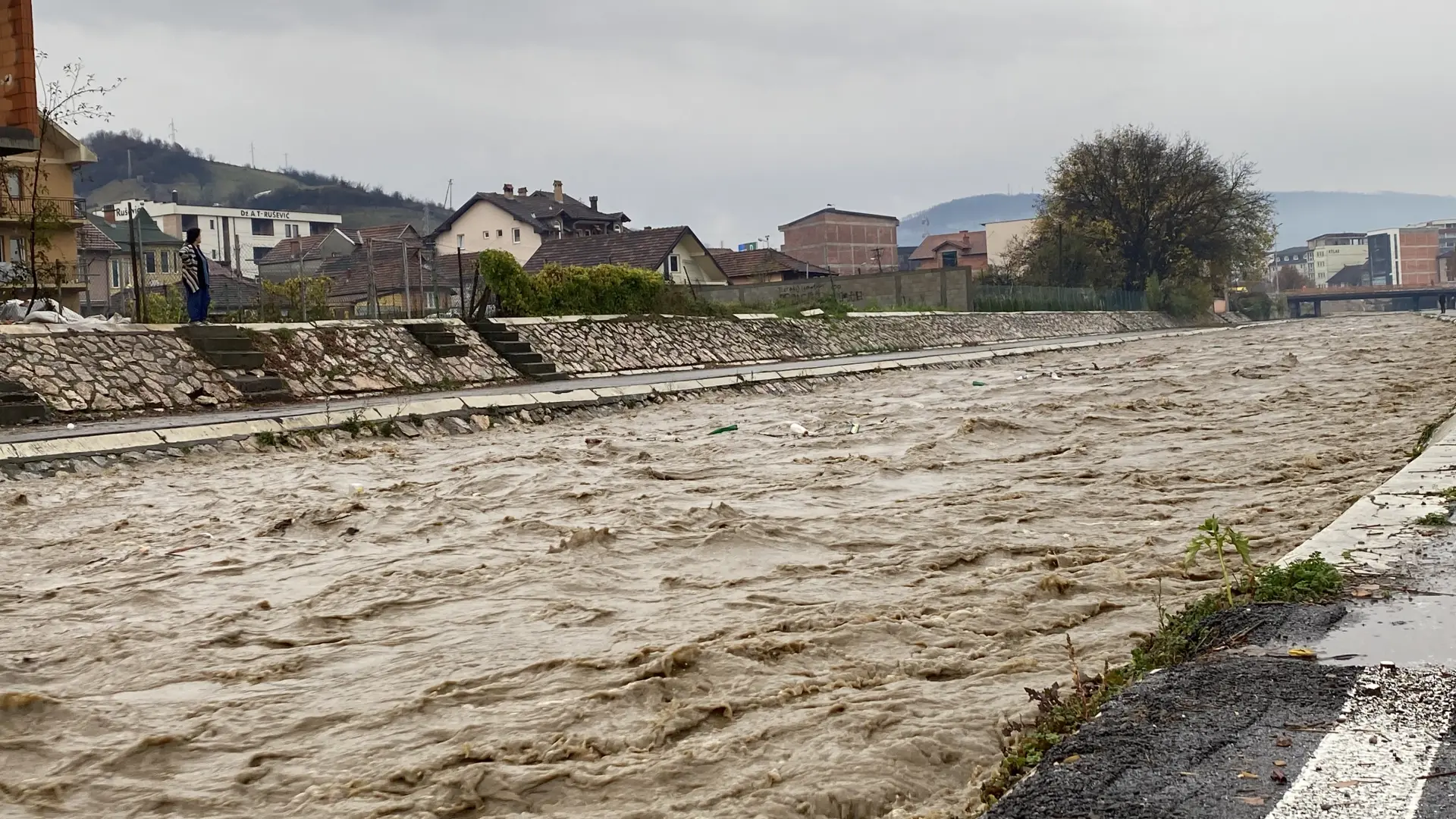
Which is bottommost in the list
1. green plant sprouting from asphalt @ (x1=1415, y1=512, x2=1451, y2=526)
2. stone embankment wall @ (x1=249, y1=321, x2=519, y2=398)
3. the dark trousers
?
green plant sprouting from asphalt @ (x1=1415, y1=512, x2=1451, y2=526)

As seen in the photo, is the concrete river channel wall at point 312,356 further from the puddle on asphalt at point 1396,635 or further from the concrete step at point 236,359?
the puddle on asphalt at point 1396,635

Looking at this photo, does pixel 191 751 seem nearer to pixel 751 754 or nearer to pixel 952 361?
pixel 751 754

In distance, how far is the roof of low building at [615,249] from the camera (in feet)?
216

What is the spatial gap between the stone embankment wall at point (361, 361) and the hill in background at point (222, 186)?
13839cm

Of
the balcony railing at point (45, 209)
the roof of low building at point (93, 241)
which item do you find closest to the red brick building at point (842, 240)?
the roof of low building at point (93, 241)

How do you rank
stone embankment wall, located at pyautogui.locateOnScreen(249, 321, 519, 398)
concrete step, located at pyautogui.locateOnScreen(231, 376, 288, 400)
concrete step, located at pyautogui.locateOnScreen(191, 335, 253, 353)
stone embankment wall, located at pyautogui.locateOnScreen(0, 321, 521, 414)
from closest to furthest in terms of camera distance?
stone embankment wall, located at pyautogui.locateOnScreen(0, 321, 521, 414) → concrete step, located at pyautogui.locateOnScreen(231, 376, 288, 400) → concrete step, located at pyautogui.locateOnScreen(191, 335, 253, 353) → stone embankment wall, located at pyautogui.locateOnScreen(249, 321, 519, 398)

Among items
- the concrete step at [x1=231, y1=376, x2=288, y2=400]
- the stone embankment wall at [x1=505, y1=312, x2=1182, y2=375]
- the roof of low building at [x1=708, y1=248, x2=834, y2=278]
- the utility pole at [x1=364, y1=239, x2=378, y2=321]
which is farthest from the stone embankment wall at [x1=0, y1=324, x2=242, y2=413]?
the roof of low building at [x1=708, y1=248, x2=834, y2=278]

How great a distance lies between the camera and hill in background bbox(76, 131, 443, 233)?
6289 inches

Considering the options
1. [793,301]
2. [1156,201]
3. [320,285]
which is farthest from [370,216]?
[320,285]

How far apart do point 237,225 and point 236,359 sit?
11016 cm

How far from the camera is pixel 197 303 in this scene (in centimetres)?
1819

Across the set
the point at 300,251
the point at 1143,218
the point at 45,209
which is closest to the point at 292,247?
the point at 300,251

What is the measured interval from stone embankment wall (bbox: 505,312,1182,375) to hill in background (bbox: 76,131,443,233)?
12273 centimetres

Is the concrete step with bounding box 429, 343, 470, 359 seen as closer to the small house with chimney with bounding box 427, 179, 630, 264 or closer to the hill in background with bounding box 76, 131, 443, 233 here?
the small house with chimney with bounding box 427, 179, 630, 264
